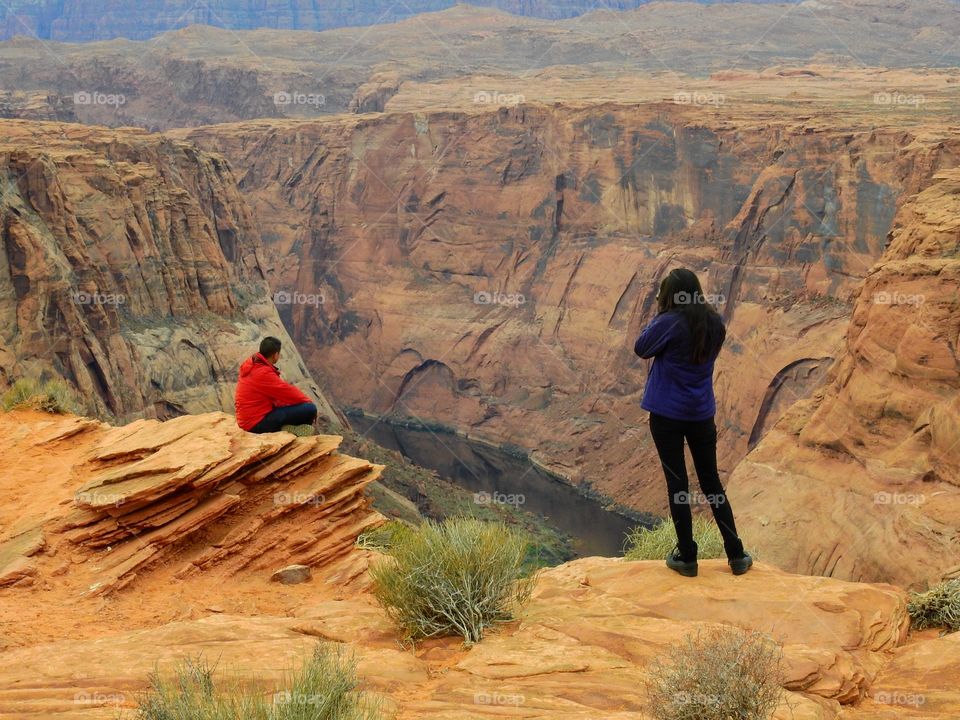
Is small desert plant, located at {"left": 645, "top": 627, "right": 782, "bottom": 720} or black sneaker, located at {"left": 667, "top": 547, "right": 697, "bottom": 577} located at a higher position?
small desert plant, located at {"left": 645, "top": 627, "right": 782, "bottom": 720}

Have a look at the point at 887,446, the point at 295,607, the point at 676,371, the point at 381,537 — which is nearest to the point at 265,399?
the point at 381,537

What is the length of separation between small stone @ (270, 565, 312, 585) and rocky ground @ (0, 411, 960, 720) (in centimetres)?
14

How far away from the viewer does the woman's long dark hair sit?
359 inches

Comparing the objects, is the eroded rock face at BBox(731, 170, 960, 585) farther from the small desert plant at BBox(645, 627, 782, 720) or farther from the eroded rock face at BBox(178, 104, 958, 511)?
the eroded rock face at BBox(178, 104, 958, 511)

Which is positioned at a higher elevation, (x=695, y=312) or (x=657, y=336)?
(x=695, y=312)

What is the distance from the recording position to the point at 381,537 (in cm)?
1202

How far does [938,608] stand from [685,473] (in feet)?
7.89

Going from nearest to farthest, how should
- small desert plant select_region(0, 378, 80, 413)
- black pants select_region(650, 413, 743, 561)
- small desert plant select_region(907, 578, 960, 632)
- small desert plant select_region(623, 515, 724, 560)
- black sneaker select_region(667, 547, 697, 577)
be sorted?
small desert plant select_region(907, 578, 960, 632) < black pants select_region(650, 413, 743, 561) < black sneaker select_region(667, 547, 697, 577) < small desert plant select_region(623, 515, 724, 560) < small desert plant select_region(0, 378, 80, 413)

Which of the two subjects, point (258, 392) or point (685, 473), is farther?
point (258, 392)

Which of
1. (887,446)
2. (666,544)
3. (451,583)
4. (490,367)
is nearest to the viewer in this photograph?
(451,583)

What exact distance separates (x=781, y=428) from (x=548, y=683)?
20834 millimetres

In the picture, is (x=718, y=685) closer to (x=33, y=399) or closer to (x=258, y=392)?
(x=258, y=392)

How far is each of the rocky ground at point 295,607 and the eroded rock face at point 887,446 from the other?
11.5 metres

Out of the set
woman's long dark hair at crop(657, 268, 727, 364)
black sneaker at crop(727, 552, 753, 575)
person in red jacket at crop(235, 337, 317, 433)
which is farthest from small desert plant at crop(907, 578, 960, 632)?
person in red jacket at crop(235, 337, 317, 433)
